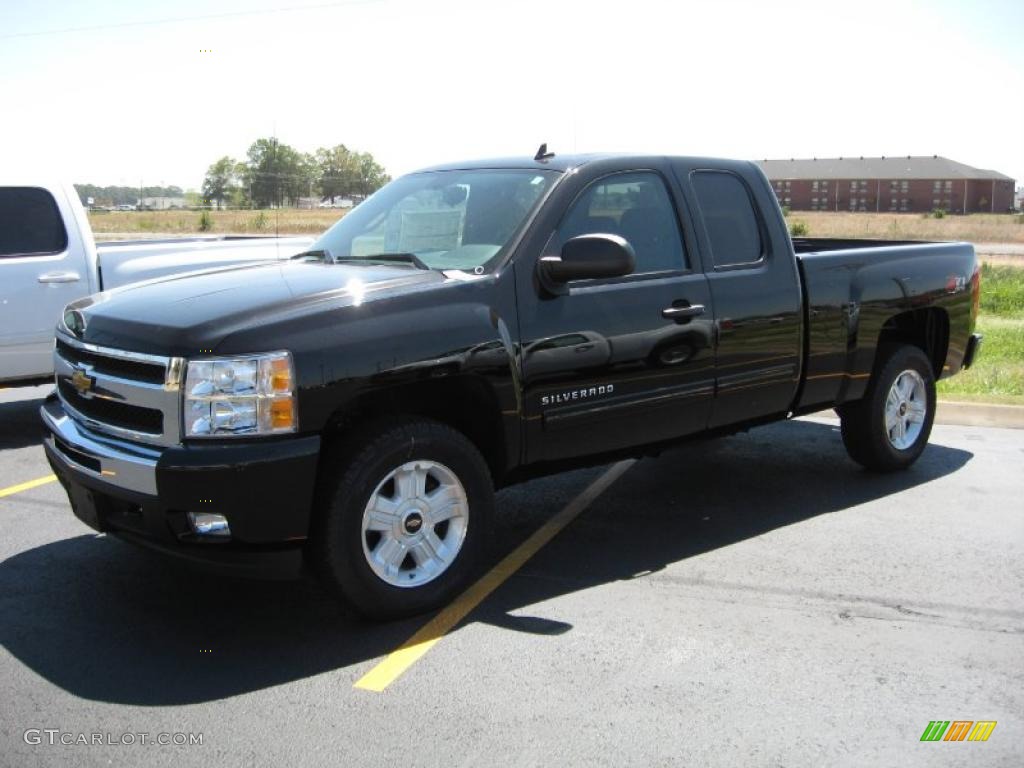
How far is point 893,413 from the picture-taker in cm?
674

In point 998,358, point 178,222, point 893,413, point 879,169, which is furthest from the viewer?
point 879,169

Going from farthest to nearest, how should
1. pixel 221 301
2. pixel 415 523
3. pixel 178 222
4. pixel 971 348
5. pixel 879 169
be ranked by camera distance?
pixel 879 169 → pixel 178 222 → pixel 971 348 → pixel 415 523 → pixel 221 301

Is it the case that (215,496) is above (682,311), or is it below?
below

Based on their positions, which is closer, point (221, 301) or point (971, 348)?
point (221, 301)

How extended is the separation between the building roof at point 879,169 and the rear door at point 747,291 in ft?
425

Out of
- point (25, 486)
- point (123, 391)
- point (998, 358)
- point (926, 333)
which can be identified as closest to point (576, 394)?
point (123, 391)

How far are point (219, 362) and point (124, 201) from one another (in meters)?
27.9

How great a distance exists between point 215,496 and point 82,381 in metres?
1.00

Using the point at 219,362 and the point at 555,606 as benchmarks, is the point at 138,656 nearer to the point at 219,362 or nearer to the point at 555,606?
the point at 219,362

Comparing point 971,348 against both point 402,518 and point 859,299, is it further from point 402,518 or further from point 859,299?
point 402,518

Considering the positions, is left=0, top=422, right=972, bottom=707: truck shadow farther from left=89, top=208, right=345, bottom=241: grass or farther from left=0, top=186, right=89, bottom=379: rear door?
left=89, top=208, right=345, bottom=241: grass

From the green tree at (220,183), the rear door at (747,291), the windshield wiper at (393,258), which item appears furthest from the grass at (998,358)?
the green tree at (220,183)

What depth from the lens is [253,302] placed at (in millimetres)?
4137

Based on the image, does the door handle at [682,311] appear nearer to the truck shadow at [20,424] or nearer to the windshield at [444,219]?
the windshield at [444,219]
